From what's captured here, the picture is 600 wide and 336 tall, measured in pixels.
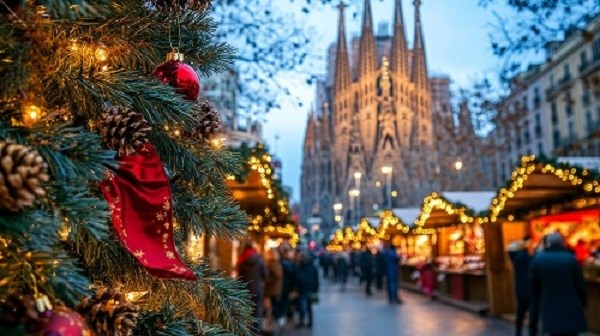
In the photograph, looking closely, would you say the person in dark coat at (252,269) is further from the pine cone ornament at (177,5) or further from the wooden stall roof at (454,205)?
the pine cone ornament at (177,5)

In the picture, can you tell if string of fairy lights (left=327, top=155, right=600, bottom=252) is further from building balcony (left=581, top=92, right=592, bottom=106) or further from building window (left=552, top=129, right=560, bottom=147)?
building window (left=552, top=129, right=560, bottom=147)

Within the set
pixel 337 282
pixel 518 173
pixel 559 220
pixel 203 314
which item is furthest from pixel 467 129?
pixel 203 314

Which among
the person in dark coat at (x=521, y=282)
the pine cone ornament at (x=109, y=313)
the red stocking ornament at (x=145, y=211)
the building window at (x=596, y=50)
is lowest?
the person in dark coat at (x=521, y=282)

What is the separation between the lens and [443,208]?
17438 millimetres

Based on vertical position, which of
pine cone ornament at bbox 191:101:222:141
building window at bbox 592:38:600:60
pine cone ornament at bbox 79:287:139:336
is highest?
building window at bbox 592:38:600:60

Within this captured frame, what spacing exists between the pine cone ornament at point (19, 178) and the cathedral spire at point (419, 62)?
384 ft

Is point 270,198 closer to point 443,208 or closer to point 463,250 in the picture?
point 443,208

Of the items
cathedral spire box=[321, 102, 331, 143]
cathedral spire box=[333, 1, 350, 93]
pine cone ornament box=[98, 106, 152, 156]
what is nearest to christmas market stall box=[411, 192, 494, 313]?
pine cone ornament box=[98, 106, 152, 156]

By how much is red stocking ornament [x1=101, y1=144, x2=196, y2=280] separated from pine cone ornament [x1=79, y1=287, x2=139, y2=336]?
0.94 ft

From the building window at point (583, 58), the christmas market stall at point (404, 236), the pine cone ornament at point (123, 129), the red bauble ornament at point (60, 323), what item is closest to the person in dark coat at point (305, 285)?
the christmas market stall at point (404, 236)

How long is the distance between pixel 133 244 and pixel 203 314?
617 mm

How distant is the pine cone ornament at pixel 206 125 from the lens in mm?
2416

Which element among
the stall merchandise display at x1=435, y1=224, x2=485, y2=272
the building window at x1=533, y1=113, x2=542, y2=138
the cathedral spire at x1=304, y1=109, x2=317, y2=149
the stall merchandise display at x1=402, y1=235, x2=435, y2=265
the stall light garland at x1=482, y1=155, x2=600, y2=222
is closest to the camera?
the stall light garland at x1=482, y1=155, x2=600, y2=222

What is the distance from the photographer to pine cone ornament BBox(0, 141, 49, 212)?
127cm
